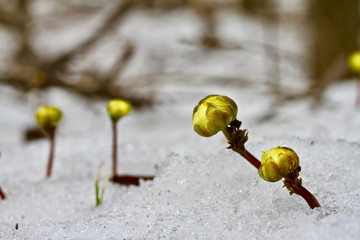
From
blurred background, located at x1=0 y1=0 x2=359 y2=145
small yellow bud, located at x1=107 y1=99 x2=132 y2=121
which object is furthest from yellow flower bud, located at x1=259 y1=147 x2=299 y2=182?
blurred background, located at x1=0 y1=0 x2=359 y2=145

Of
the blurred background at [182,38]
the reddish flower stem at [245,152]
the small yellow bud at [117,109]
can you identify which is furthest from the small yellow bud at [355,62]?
the blurred background at [182,38]

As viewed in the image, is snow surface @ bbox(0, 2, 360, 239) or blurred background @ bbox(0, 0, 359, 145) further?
blurred background @ bbox(0, 0, 359, 145)

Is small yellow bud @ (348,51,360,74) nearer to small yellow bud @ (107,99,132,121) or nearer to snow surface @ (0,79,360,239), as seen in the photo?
snow surface @ (0,79,360,239)

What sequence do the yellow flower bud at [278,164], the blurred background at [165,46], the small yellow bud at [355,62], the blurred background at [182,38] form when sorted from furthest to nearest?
1. the blurred background at [182,38]
2. the blurred background at [165,46]
3. the small yellow bud at [355,62]
4. the yellow flower bud at [278,164]

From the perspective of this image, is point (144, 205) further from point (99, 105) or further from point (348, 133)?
point (99, 105)

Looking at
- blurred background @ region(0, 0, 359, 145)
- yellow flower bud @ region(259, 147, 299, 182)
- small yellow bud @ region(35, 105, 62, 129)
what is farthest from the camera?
blurred background @ region(0, 0, 359, 145)

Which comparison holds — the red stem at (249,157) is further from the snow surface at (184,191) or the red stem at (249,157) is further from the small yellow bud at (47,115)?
the small yellow bud at (47,115)
